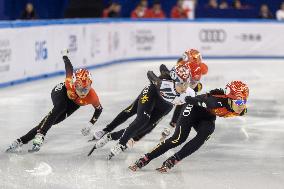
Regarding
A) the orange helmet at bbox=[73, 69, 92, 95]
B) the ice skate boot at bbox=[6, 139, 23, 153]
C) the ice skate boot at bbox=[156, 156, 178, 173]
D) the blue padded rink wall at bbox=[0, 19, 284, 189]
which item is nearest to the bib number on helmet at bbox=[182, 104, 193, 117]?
the ice skate boot at bbox=[156, 156, 178, 173]

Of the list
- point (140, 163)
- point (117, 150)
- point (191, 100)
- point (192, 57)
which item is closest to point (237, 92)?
point (191, 100)

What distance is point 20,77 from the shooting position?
14773 mm

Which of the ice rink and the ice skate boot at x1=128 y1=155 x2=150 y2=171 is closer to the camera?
the ice rink

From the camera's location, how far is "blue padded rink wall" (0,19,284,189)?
6422 millimetres

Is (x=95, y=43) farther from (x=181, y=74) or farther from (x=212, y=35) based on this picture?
(x=181, y=74)

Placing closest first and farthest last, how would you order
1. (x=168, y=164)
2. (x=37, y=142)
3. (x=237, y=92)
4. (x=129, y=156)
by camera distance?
(x=237, y=92) < (x=168, y=164) < (x=37, y=142) < (x=129, y=156)

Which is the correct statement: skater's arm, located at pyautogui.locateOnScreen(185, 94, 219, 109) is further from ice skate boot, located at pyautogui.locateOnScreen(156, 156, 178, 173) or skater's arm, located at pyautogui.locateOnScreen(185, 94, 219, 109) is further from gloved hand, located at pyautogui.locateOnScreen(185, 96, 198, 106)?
ice skate boot, located at pyautogui.locateOnScreen(156, 156, 178, 173)

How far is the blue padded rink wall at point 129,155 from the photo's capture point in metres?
6.42

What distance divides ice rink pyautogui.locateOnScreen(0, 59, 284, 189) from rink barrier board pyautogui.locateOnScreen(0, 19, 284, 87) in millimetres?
1586

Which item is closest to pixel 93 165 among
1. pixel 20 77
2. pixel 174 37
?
pixel 20 77

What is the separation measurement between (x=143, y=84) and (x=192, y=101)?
8444 millimetres

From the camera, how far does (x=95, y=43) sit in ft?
60.7

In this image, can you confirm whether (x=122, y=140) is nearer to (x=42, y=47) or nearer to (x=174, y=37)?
(x=42, y=47)

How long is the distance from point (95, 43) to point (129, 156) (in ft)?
36.4
